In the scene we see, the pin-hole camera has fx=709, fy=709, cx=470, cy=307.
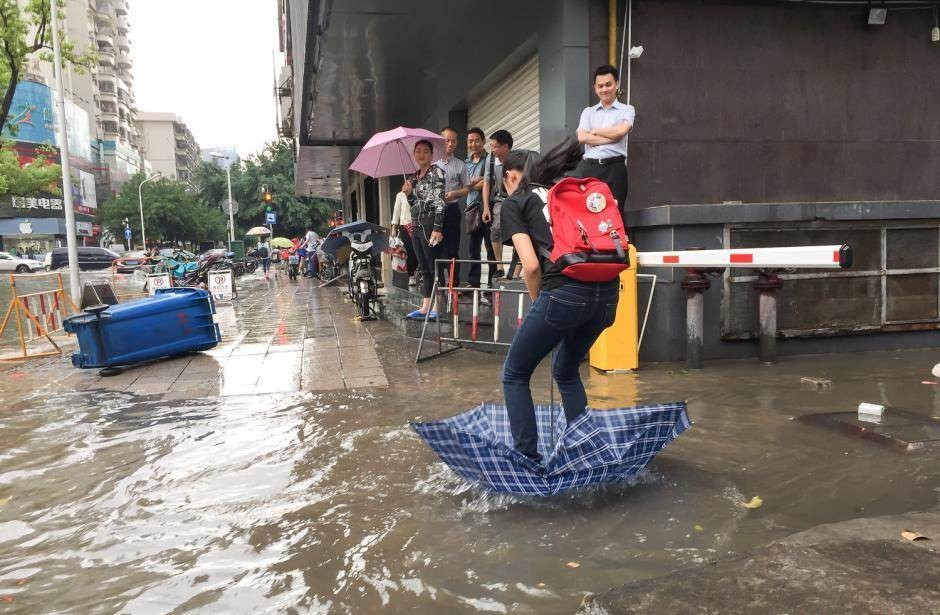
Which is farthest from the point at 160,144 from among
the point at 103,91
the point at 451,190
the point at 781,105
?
the point at 781,105

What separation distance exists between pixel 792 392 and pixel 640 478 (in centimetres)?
257

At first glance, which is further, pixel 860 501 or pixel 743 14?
pixel 743 14

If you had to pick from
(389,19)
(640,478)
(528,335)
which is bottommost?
(640,478)

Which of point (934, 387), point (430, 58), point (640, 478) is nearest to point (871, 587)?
point (640, 478)

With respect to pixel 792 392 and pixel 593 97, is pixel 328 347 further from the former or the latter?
pixel 792 392

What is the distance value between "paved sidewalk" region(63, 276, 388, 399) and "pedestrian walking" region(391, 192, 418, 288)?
139cm

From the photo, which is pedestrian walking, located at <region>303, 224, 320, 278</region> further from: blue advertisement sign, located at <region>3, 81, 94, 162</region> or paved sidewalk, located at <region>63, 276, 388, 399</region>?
blue advertisement sign, located at <region>3, 81, 94, 162</region>

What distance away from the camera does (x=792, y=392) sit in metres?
5.78

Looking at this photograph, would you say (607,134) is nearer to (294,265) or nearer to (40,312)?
(40,312)

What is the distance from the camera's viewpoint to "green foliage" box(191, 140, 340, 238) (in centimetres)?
4975

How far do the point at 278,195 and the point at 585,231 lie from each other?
159 feet

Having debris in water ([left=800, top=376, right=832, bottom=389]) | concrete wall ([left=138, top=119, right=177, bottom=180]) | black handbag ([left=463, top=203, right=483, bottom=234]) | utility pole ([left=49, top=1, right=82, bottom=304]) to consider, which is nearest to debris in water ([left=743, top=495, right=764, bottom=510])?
debris in water ([left=800, top=376, right=832, bottom=389])

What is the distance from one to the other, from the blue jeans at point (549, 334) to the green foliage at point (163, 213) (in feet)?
223

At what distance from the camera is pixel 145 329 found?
26.9 ft
